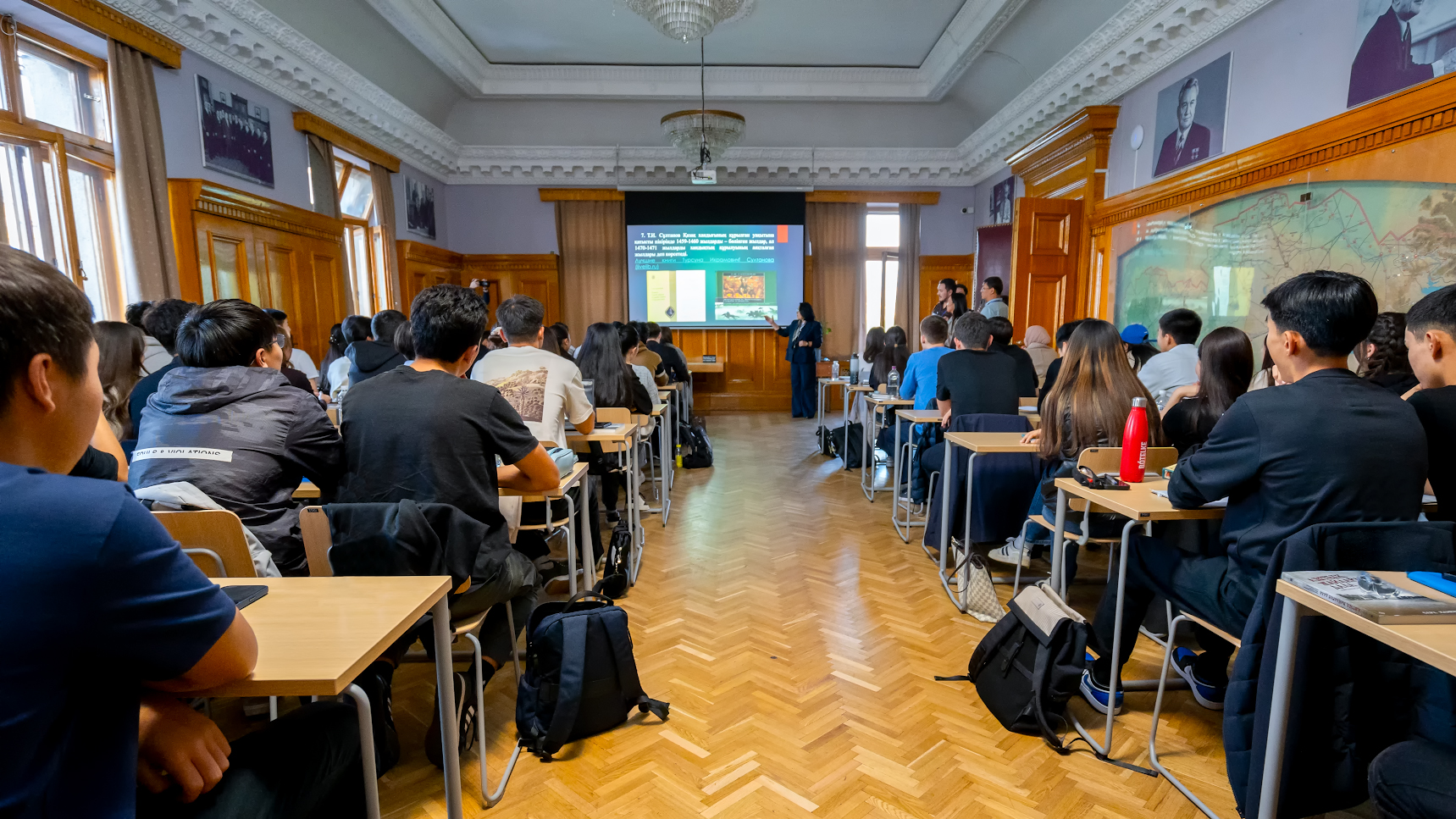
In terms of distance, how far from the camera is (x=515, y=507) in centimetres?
206

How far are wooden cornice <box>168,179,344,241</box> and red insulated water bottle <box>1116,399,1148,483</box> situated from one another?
565 centimetres

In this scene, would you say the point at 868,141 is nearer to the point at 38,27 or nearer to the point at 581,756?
the point at 38,27

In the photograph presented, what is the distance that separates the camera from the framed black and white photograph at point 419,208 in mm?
7734

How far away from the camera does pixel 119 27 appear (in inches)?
150

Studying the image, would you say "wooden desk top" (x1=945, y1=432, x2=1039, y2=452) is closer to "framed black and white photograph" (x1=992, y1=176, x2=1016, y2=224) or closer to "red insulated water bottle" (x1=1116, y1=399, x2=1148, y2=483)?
"red insulated water bottle" (x1=1116, y1=399, x2=1148, y2=483)

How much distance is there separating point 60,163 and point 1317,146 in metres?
7.05

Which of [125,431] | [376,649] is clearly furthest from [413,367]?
[125,431]

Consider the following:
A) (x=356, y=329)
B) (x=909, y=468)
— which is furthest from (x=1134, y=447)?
(x=356, y=329)

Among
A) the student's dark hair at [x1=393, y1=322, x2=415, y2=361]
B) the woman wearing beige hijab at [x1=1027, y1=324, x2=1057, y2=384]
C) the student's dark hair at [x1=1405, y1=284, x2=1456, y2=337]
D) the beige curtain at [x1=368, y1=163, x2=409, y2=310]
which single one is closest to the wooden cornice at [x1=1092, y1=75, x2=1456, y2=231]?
the woman wearing beige hijab at [x1=1027, y1=324, x2=1057, y2=384]

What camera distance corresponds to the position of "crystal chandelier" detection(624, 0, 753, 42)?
4.48 metres

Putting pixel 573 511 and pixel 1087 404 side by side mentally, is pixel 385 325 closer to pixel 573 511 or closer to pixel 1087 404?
pixel 573 511

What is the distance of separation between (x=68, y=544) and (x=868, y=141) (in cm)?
913

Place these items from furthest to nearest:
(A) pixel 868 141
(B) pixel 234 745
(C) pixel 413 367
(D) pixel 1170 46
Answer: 1. (A) pixel 868 141
2. (D) pixel 1170 46
3. (C) pixel 413 367
4. (B) pixel 234 745

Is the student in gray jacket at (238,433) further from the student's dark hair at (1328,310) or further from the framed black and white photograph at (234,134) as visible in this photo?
the framed black and white photograph at (234,134)
